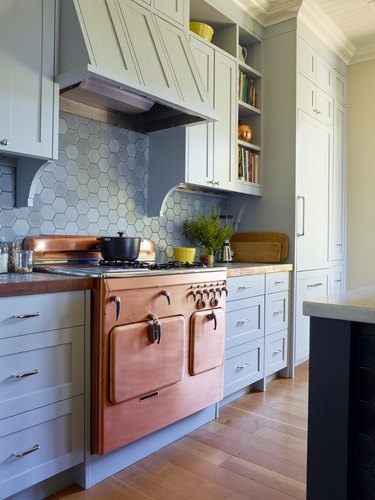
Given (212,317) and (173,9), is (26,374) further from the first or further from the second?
(173,9)

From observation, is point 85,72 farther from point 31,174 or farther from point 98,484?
point 98,484

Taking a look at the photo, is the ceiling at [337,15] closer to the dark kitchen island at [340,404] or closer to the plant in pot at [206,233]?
the plant in pot at [206,233]

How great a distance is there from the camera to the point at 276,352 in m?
3.09

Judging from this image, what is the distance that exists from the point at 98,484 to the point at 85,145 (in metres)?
1.76

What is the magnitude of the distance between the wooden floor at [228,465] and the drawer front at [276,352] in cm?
43

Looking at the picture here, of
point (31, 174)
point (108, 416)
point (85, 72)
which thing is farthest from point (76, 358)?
point (85, 72)

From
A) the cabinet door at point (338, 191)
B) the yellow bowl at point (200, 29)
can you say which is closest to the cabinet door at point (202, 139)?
the yellow bowl at point (200, 29)

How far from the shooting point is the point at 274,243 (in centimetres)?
326

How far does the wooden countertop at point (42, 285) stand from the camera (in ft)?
4.77

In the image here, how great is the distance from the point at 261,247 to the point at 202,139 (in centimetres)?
99

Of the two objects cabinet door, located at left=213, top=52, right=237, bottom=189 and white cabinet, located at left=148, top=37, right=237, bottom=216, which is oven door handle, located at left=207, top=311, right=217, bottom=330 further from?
cabinet door, located at left=213, top=52, right=237, bottom=189

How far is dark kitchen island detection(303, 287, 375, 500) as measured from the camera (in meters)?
1.06

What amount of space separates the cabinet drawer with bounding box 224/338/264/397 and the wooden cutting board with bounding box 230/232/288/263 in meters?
0.69

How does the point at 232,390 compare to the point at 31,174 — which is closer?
the point at 31,174
